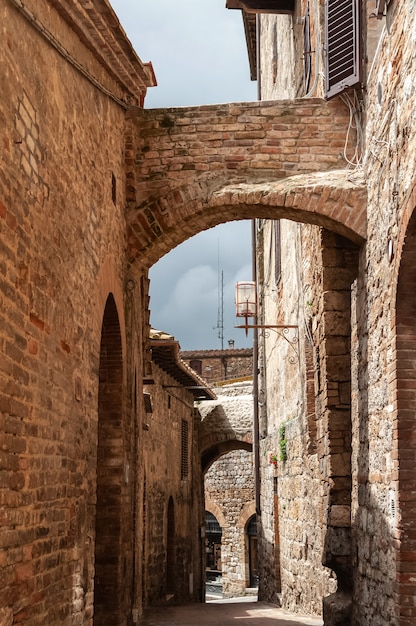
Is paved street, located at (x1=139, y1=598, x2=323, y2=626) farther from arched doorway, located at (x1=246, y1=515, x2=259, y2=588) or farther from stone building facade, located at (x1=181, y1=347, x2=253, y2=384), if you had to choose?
stone building facade, located at (x1=181, y1=347, x2=253, y2=384)

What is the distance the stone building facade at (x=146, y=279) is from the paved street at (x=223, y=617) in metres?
0.51

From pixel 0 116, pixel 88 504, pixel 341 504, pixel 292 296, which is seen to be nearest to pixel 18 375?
pixel 0 116

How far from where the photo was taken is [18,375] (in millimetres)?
5152

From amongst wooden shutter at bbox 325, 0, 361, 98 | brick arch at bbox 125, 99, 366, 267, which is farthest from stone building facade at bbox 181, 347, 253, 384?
wooden shutter at bbox 325, 0, 361, 98

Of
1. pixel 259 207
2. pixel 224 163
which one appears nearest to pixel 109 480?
pixel 259 207

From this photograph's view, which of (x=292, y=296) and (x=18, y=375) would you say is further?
(x=292, y=296)

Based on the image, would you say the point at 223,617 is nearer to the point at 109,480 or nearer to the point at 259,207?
the point at 109,480

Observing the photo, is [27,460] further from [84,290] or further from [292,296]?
[292,296]

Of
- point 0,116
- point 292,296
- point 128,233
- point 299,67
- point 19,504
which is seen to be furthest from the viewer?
point 292,296

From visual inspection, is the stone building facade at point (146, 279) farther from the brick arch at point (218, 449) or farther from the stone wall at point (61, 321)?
the brick arch at point (218, 449)

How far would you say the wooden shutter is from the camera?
27.4 feet

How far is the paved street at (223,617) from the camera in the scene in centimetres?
1058

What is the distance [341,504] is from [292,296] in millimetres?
4643

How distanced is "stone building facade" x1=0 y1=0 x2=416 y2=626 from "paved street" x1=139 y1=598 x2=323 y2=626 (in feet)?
1.67
